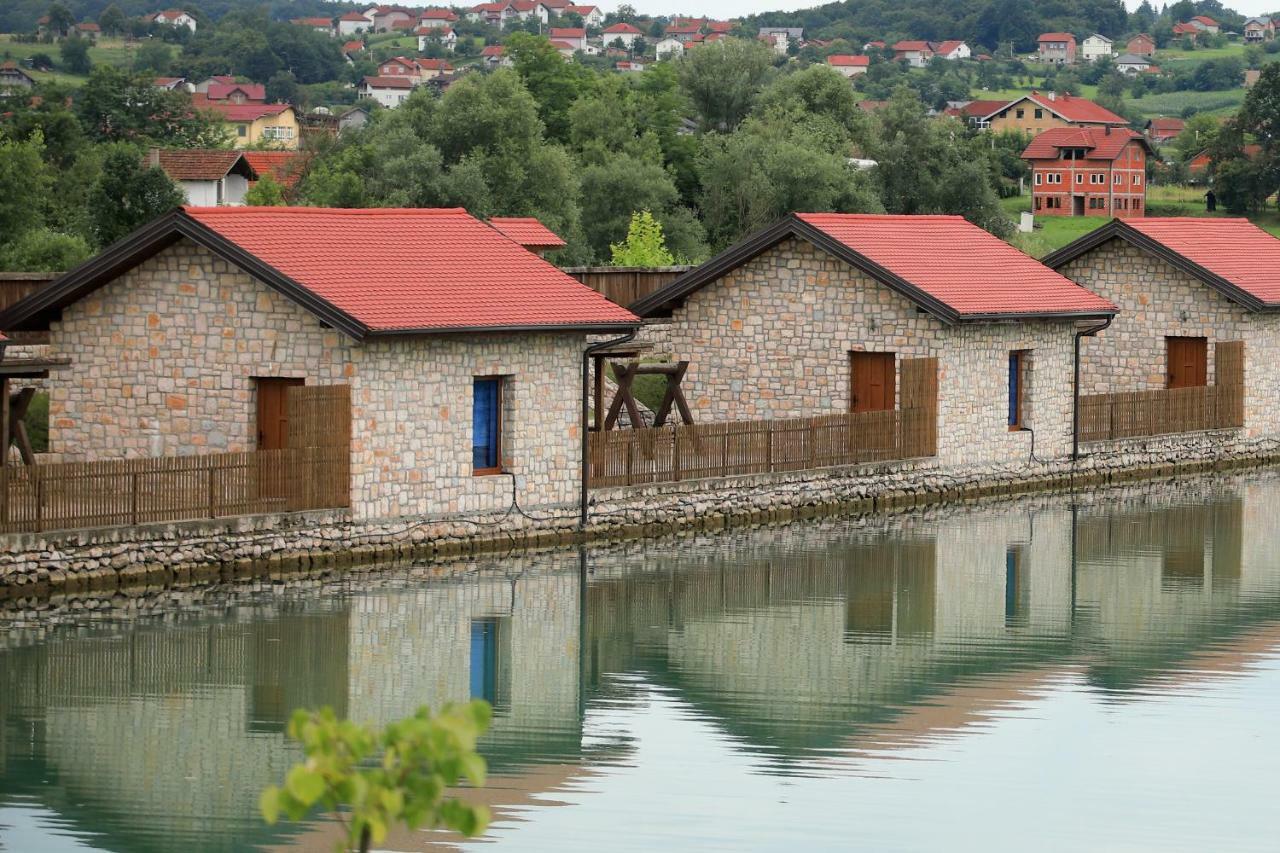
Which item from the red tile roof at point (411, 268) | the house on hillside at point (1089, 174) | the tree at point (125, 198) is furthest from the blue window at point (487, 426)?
the house on hillside at point (1089, 174)

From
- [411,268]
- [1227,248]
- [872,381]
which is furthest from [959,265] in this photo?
[411,268]

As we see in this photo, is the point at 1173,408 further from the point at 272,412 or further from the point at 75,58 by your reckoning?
the point at 75,58

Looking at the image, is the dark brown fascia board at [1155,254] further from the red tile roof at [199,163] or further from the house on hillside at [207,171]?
the red tile roof at [199,163]

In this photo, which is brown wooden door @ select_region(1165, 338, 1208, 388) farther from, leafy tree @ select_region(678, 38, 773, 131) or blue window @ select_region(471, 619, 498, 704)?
leafy tree @ select_region(678, 38, 773, 131)

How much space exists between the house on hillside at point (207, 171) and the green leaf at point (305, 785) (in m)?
76.2

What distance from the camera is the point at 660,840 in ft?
55.2

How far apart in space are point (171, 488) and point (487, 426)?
542 centimetres

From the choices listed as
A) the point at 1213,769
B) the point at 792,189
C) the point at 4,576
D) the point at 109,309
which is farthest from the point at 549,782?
the point at 792,189

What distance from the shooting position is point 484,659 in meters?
24.2

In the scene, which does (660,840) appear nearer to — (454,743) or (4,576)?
(454,743)

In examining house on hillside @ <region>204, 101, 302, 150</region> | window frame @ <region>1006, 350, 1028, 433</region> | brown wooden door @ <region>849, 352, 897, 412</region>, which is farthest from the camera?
house on hillside @ <region>204, 101, 302, 150</region>

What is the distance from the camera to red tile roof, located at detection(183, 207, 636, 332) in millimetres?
29406

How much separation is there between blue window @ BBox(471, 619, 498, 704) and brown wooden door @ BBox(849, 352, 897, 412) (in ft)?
43.8

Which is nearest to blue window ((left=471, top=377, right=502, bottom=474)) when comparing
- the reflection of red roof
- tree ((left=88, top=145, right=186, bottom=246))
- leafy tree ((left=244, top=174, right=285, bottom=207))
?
tree ((left=88, top=145, right=186, bottom=246))
